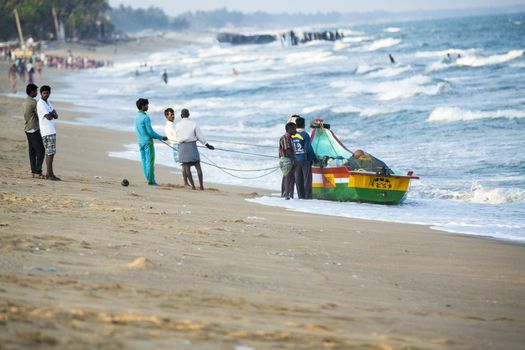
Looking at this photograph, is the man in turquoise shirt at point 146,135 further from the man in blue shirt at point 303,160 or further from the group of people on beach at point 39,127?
the man in blue shirt at point 303,160

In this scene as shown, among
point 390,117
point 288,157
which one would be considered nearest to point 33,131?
point 288,157

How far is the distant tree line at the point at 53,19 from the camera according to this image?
307 ft

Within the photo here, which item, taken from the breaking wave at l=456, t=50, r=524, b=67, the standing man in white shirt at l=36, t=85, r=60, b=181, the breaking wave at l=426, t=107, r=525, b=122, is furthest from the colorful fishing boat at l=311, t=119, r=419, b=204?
the breaking wave at l=456, t=50, r=524, b=67

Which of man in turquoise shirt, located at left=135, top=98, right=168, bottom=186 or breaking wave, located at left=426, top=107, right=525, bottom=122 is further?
breaking wave, located at left=426, top=107, right=525, bottom=122

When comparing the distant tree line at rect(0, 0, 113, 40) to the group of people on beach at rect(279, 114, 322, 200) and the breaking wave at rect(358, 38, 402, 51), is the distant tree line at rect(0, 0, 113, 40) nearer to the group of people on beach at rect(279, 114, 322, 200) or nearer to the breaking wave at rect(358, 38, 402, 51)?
the breaking wave at rect(358, 38, 402, 51)

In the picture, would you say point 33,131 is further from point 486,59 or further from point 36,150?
point 486,59

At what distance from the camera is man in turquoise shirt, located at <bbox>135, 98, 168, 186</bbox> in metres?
13.1

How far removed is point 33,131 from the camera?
12477mm

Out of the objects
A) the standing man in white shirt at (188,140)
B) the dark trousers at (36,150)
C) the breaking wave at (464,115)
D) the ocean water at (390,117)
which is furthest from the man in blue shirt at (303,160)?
the breaking wave at (464,115)

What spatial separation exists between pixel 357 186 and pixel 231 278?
740 cm

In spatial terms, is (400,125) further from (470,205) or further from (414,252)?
(414,252)

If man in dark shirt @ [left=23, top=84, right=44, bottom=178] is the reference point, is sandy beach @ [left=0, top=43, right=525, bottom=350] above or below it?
below

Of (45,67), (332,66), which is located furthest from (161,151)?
(45,67)

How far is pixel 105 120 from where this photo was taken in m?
28.5
